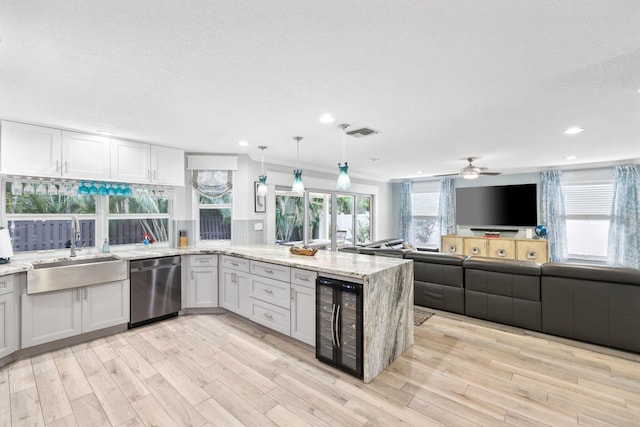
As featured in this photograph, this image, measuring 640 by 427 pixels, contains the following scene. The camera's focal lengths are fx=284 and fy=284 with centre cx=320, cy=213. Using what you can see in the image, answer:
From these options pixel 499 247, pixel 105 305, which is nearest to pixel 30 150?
pixel 105 305

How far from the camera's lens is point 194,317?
3.88m

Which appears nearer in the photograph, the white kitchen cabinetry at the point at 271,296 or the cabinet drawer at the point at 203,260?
the white kitchen cabinetry at the point at 271,296

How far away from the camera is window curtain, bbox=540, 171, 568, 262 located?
245 inches

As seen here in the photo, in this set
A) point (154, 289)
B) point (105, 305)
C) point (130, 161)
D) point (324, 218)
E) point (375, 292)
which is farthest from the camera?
point (324, 218)

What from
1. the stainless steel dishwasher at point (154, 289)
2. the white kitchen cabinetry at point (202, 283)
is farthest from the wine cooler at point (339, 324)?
the stainless steel dishwasher at point (154, 289)

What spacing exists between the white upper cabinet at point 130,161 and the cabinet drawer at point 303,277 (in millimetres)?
2566

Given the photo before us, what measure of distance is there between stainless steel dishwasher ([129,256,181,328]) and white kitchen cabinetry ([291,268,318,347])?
1.88 meters

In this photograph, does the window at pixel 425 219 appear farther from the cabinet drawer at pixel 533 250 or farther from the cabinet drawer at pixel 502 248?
the cabinet drawer at pixel 533 250

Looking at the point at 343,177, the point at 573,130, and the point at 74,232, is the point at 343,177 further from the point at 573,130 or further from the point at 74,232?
the point at 74,232

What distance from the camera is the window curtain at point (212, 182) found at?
452cm

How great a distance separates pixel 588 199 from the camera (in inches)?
239

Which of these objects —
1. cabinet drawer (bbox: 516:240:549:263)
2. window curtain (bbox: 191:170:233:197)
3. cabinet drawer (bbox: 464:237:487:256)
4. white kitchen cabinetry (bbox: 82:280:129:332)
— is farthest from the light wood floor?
cabinet drawer (bbox: 464:237:487:256)

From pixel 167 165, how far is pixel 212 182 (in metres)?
0.69

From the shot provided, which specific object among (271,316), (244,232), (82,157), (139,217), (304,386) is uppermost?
(82,157)
